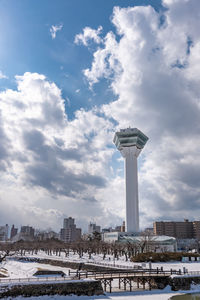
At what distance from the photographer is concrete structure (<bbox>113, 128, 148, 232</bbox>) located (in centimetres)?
13775

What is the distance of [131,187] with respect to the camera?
14225 centimetres

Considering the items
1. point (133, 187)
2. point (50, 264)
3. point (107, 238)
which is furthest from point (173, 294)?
point (133, 187)

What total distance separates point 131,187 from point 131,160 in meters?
15.6

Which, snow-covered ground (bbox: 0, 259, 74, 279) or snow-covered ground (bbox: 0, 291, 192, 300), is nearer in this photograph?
snow-covered ground (bbox: 0, 291, 192, 300)

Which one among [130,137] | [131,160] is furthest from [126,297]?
[130,137]

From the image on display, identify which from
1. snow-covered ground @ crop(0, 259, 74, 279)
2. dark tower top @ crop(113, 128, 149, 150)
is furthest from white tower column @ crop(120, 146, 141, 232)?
snow-covered ground @ crop(0, 259, 74, 279)

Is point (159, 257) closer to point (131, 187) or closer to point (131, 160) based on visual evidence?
point (131, 187)

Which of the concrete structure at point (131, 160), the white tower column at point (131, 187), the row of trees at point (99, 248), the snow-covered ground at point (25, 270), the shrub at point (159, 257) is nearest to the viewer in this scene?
the snow-covered ground at point (25, 270)

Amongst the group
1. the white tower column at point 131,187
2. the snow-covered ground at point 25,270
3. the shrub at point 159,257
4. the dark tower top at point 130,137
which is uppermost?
the dark tower top at point 130,137

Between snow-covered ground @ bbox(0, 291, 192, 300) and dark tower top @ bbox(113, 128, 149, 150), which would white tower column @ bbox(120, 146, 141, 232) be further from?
snow-covered ground @ bbox(0, 291, 192, 300)

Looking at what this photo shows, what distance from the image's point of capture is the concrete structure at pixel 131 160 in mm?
137750

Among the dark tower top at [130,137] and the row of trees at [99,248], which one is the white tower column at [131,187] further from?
the row of trees at [99,248]

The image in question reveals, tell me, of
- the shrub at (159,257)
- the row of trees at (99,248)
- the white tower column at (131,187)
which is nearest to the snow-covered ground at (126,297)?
the shrub at (159,257)

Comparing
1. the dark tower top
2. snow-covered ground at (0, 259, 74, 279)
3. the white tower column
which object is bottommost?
snow-covered ground at (0, 259, 74, 279)
